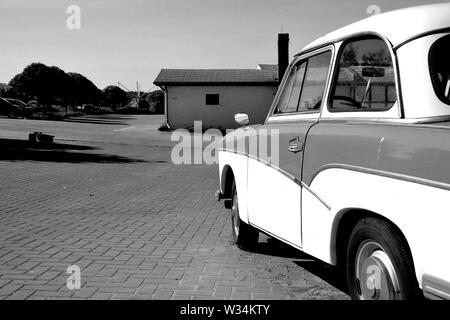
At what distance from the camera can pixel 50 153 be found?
18.3 m

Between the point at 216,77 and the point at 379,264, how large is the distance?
3420 cm

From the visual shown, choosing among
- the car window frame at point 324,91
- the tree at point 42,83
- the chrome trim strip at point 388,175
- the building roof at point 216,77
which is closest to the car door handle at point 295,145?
the car window frame at point 324,91

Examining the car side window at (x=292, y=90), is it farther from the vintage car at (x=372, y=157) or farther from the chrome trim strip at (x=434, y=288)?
the chrome trim strip at (x=434, y=288)

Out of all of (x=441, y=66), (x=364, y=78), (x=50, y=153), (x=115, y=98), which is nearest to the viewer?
(x=441, y=66)

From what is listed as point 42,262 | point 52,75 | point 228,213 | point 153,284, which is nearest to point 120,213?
point 228,213

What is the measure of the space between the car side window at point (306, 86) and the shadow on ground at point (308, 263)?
4.39 feet

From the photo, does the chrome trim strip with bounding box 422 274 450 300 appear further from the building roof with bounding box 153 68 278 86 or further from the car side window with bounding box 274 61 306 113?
the building roof with bounding box 153 68 278 86

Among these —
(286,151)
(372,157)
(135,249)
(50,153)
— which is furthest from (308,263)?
(50,153)

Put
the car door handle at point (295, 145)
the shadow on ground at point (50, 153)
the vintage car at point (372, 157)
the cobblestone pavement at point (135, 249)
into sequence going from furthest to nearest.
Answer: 1. the shadow on ground at point (50, 153)
2. the cobblestone pavement at point (135, 249)
3. the car door handle at point (295, 145)
4. the vintage car at point (372, 157)

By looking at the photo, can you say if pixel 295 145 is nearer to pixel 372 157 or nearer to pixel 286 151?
pixel 286 151

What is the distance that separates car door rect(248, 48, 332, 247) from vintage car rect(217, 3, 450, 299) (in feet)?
0.05

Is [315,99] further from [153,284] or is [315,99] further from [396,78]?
[153,284]

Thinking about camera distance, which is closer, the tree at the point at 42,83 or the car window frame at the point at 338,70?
the car window frame at the point at 338,70

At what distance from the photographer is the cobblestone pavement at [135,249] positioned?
175 inches
